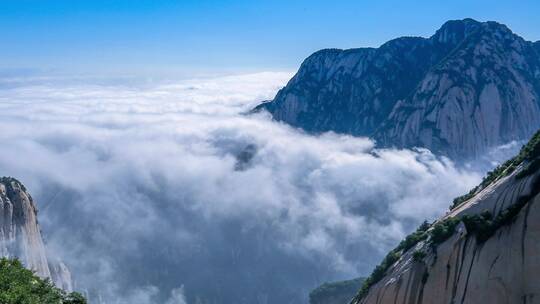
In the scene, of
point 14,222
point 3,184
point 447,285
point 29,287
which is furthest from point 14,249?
point 447,285

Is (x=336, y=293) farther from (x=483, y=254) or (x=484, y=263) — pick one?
(x=484, y=263)

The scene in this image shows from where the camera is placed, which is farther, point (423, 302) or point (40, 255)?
point (40, 255)

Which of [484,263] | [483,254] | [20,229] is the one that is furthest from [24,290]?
[20,229]

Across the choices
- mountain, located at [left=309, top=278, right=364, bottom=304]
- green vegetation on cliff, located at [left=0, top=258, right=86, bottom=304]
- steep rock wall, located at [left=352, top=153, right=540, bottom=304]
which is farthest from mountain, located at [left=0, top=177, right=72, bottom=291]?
mountain, located at [left=309, top=278, right=364, bottom=304]

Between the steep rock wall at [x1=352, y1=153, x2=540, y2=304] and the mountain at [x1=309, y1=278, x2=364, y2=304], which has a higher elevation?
the steep rock wall at [x1=352, y1=153, x2=540, y2=304]

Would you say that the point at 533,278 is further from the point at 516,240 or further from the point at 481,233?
the point at 481,233

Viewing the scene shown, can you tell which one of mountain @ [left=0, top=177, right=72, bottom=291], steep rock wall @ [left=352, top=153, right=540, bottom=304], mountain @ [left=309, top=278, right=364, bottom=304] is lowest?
mountain @ [left=309, top=278, right=364, bottom=304]

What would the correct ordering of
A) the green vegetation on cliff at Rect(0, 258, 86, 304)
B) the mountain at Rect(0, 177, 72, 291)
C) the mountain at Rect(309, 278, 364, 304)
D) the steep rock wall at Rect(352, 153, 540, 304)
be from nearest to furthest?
the green vegetation on cliff at Rect(0, 258, 86, 304) → the steep rock wall at Rect(352, 153, 540, 304) → the mountain at Rect(0, 177, 72, 291) → the mountain at Rect(309, 278, 364, 304)

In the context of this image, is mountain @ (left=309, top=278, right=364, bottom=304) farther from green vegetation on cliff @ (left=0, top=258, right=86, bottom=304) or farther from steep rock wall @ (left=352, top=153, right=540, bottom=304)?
green vegetation on cliff @ (left=0, top=258, right=86, bottom=304)
